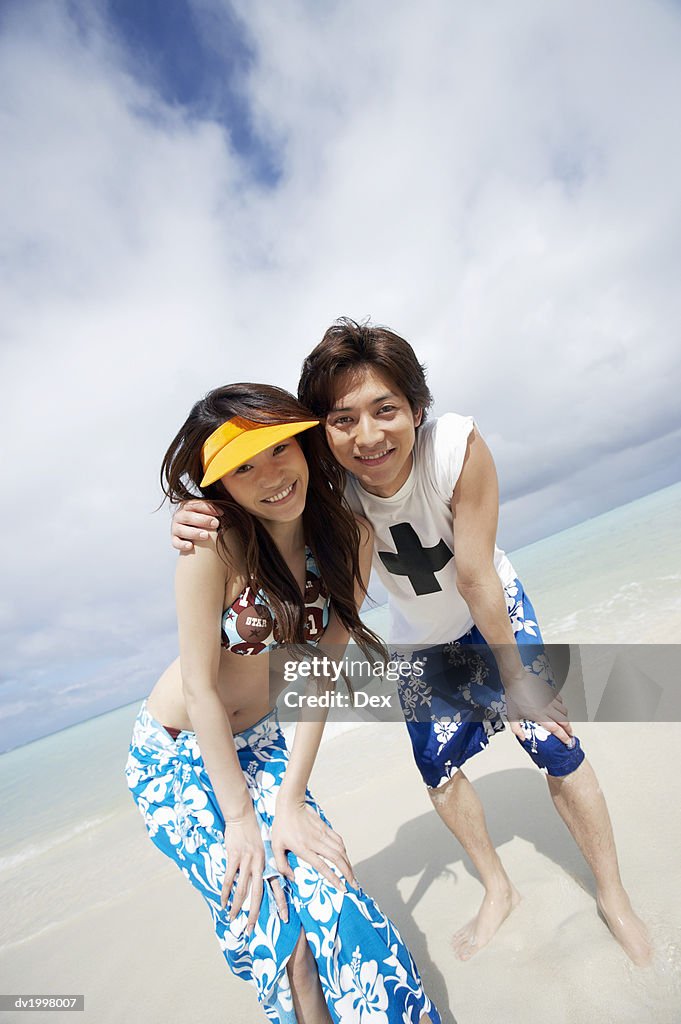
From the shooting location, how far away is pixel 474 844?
2814 millimetres

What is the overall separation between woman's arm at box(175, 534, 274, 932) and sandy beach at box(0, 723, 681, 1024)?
135 centimetres

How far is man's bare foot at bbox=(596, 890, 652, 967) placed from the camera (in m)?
2.27

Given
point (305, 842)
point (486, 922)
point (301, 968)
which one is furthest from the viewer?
point (486, 922)

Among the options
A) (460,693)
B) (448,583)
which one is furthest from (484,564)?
(460,693)

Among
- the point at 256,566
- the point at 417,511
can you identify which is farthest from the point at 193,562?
the point at 417,511

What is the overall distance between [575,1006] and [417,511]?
80.2 inches

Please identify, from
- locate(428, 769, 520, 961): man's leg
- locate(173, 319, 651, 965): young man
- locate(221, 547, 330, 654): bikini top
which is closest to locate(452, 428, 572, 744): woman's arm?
locate(173, 319, 651, 965): young man

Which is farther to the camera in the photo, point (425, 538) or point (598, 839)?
point (425, 538)

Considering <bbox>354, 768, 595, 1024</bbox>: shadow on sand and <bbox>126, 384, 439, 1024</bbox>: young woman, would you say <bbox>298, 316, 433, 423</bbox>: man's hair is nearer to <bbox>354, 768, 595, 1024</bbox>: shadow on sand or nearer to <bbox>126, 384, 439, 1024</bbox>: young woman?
<bbox>126, 384, 439, 1024</bbox>: young woman

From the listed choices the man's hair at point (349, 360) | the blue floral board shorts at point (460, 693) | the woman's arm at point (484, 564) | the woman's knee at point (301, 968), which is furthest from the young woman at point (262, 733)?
the blue floral board shorts at point (460, 693)

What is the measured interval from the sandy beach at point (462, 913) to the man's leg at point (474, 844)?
0.28ft

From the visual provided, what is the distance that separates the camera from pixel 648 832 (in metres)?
3.04

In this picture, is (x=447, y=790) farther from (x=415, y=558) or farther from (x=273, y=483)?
(x=273, y=483)

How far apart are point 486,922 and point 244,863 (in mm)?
1500
